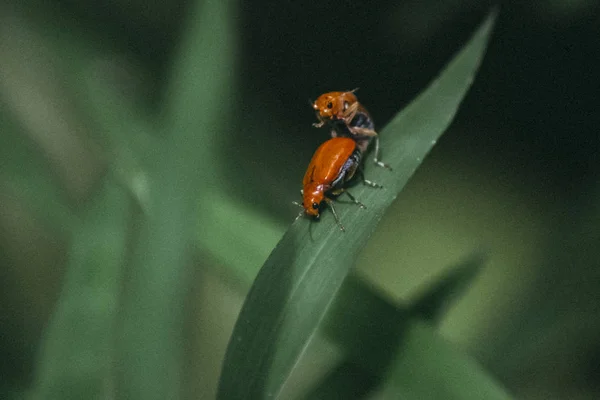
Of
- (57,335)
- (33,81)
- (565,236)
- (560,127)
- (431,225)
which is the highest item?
(560,127)

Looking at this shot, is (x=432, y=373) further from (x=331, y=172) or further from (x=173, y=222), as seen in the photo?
(x=173, y=222)

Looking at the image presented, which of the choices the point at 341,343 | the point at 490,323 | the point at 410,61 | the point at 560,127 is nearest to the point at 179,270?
the point at 341,343

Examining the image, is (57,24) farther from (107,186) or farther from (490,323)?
(490,323)

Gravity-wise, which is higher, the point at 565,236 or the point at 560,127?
the point at 560,127

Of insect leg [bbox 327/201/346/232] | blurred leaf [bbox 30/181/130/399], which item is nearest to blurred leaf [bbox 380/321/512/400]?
insect leg [bbox 327/201/346/232]

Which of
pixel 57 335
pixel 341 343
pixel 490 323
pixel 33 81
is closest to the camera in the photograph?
pixel 57 335

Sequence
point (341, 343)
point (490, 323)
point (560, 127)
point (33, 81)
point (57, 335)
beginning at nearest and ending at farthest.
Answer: point (57, 335) → point (341, 343) → point (490, 323) → point (560, 127) → point (33, 81)

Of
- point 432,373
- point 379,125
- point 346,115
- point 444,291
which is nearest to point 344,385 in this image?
point 432,373
